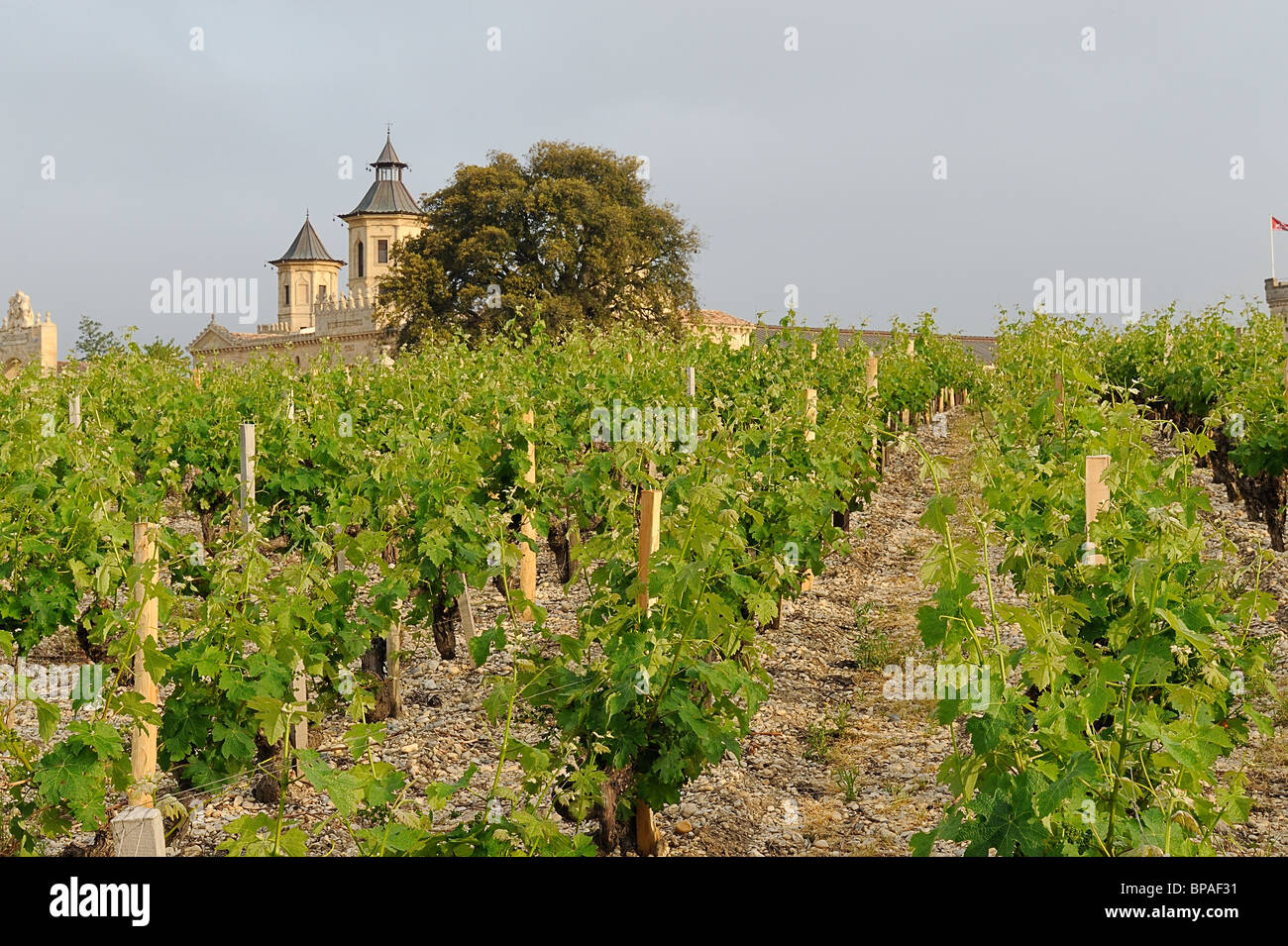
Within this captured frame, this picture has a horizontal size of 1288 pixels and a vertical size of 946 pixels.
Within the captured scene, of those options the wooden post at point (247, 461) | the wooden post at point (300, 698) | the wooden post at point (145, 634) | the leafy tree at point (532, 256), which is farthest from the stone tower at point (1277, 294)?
the wooden post at point (145, 634)

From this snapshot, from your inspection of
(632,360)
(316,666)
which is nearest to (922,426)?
(632,360)

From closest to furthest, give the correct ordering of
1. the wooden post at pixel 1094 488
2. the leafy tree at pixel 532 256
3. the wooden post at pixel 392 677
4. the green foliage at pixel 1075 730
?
the green foliage at pixel 1075 730
the wooden post at pixel 1094 488
the wooden post at pixel 392 677
the leafy tree at pixel 532 256

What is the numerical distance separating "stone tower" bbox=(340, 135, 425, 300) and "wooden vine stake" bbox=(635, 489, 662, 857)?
2522 inches

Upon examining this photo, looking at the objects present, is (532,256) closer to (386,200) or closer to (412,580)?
(412,580)

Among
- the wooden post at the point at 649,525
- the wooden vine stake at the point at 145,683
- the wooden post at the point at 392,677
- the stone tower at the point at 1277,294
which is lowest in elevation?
the wooden post at the point at 392,677

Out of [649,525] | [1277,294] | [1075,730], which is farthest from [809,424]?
[1277,294]

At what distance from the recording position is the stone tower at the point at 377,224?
66750mm

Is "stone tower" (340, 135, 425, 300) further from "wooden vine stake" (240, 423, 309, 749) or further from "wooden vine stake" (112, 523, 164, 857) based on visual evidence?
"wooden vine stake" (112, 523, 164, 857)

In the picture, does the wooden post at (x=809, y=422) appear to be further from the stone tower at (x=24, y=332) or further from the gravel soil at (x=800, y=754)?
the stone tower at (x=24, y=332)

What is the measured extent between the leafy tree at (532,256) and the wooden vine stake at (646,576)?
95.9 ft

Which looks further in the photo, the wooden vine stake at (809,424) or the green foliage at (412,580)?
the wooden vine stake at (809,424)

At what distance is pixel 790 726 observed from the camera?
18.9 ft
